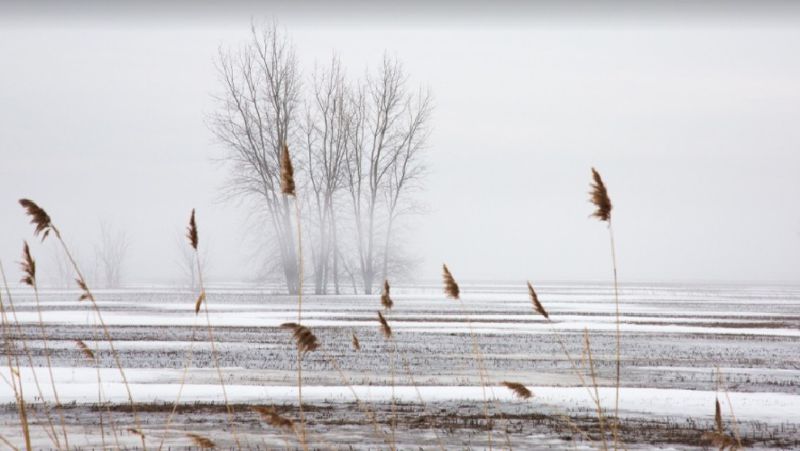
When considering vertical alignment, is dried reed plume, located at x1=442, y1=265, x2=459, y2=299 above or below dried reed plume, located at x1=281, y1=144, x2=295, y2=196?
below

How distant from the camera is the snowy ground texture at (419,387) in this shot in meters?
9.39

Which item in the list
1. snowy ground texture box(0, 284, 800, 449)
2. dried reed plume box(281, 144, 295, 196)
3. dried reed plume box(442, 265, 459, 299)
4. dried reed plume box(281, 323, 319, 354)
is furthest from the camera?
snowy ground texture box(0, 284, 800, 449)

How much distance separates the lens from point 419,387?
539 inches

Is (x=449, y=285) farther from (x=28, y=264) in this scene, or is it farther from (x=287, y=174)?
(x=28, y=264)

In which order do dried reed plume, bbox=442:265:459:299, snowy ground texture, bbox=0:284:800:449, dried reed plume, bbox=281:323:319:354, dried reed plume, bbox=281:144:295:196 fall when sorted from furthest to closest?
snowy ground texture, bbox=0:284:800:449 < dried reed plume, bbox=442:265:459:299 < dried reed plume, bbox=281:144:295:196 < dried reed plume, bbox=281:323:319:354

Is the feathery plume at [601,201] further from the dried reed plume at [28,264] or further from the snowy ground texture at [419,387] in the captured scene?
the dried reed plume at [28,264]

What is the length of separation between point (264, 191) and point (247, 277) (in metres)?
7.97

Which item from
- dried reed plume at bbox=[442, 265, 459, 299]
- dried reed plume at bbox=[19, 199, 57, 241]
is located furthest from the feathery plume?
dried reed plume at bbox=[19, 199, 57, 241]

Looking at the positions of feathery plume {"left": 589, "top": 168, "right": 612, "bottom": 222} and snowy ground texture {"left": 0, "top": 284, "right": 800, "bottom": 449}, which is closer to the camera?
feathery plume {"left": 589, "top": 168, "right": 612, "bottom": 222}

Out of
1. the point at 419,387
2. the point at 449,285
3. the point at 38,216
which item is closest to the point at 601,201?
the point at 449,285

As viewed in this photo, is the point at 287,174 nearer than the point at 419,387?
Yes

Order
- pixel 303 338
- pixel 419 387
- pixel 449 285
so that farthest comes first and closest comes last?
1. pixel 419 387
2. pixel 449 285
3. pixel 303 338

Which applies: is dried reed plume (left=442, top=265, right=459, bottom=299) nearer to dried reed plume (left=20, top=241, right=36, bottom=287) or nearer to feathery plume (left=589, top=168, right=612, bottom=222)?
feathery plume (left=589, top=168, right=612, bottom=222)

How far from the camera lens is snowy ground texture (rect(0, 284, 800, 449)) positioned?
9.39 m
